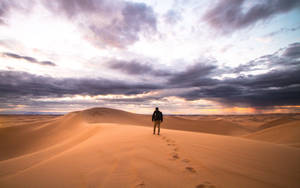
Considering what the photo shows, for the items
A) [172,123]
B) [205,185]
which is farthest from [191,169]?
[172,123]

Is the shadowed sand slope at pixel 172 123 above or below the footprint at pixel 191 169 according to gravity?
below

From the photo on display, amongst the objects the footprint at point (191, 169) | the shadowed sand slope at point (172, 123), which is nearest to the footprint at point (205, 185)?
A: the footprint at point (191, 169)

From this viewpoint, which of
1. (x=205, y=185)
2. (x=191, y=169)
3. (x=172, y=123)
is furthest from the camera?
(x=172, y=123)

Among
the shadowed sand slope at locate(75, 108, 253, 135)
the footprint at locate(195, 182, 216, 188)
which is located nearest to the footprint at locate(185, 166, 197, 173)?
the footprint at locate(195, 182, 216, 188)

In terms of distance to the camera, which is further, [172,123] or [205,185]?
[172,123]

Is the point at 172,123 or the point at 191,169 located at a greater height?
the point at 191,169

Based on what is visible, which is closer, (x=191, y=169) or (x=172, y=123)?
(x=191, y=169)

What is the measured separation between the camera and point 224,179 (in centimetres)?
333

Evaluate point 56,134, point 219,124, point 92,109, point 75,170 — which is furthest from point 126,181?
point 219,124

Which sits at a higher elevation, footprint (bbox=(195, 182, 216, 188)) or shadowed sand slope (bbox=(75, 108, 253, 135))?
footprint (bbox=(195, 182, 216, 188))

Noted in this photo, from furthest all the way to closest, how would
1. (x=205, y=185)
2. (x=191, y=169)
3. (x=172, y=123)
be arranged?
(x=172, y=123), (x=191, y=169), (x=205, y=185)

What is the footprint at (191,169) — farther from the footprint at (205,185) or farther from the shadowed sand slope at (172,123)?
the shadowed sand slope at (172,123)

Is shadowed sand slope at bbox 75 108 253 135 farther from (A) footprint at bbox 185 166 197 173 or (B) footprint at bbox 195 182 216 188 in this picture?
(B) footprint at bbox 195 182 216 188

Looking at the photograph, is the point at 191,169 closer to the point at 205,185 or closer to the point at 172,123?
the point at 205,185
